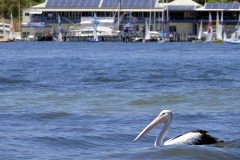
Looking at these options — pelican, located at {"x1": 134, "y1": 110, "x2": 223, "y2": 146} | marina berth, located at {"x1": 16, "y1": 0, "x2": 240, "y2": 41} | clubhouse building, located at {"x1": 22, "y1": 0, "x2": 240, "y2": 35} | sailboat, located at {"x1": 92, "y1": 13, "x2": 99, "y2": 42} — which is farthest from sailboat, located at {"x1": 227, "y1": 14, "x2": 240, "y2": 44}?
pelican, located at {"x1": 134, "y1": 110, "x2": 223, "y2": 146}

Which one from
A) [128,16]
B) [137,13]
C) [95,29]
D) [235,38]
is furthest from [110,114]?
[137,13]

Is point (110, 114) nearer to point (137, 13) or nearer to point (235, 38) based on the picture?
point (235, 38)

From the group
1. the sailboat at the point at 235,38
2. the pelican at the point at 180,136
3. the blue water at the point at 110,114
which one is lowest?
the sailboat at the point at 235,38

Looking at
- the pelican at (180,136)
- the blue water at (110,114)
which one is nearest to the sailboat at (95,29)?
the blue water at (110,114)

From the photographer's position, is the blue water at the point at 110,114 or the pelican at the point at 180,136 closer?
the pelican at the point at 180,136

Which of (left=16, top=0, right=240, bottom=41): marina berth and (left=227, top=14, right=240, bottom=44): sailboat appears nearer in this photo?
(left=227, top=14, right=240, bottom=44): sailboat

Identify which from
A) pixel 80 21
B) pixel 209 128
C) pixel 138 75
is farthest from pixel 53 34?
pixel 209 128

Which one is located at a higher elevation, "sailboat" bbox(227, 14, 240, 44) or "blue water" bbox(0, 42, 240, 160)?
"blue water" bbox(0, 42, 240, 160)

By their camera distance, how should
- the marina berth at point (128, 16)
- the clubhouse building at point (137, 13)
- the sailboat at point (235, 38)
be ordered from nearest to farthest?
the sailboat at point (235, 38) → the marina berth at point (128, 16) → the clubhouse building at point (137, 13)

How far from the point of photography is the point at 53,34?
117 m

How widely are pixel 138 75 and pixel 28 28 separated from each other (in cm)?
8621

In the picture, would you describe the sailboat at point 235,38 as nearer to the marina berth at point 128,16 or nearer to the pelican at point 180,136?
the marina berth at point 128,16

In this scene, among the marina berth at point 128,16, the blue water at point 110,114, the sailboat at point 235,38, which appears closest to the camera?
the blue water at point 110,114

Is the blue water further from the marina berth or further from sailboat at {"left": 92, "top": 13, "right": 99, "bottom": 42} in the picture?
the marina berth
